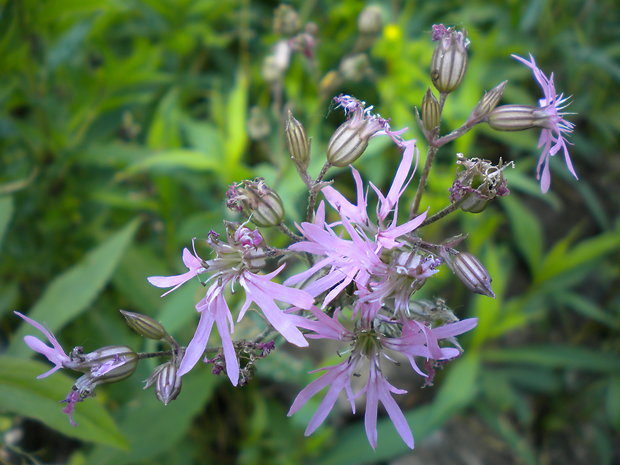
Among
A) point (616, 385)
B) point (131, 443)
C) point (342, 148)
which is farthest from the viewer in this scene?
point (616, 385)

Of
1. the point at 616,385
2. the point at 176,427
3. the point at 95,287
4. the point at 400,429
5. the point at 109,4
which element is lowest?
the point at 616,385

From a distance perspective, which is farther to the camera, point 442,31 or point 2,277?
point 2,277

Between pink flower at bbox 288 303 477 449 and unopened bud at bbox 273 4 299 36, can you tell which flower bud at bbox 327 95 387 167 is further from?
unopened bud at bbox 273 4 299 36

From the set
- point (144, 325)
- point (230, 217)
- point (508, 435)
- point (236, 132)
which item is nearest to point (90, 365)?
point (144, 325)

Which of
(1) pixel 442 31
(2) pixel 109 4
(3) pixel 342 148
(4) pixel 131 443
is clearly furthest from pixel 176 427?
(2) pixel 109 4

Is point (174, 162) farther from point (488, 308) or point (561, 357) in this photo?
point (561, 357)

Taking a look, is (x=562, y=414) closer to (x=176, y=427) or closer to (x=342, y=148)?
(x=176, y=427)

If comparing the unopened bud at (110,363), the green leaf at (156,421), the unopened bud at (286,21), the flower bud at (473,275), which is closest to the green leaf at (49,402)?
the green leaf at (156,421)

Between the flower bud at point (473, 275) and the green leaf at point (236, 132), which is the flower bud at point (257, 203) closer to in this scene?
→ the flower bud at point (473, 275)
